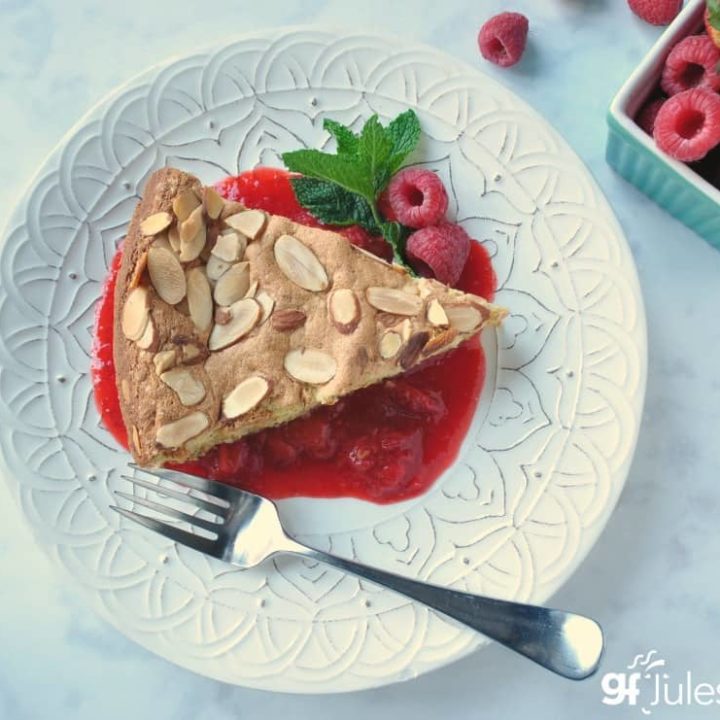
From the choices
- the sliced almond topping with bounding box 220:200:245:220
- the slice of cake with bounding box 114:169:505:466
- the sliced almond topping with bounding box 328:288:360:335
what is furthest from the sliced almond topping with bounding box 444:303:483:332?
the sliced almond topping with bounding box 220:200:245:220

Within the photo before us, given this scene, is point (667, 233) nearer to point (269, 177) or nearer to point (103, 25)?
point (269, 177)

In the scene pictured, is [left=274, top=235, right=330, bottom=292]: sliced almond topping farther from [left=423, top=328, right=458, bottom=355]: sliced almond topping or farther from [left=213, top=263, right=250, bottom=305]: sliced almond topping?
[left=423, top=328, right=458, bottom=355]: sliced almond topping

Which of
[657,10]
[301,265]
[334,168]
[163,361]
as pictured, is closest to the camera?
[163,361]

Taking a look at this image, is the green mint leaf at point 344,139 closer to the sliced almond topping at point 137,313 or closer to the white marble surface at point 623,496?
the white marble surface at point 623,496

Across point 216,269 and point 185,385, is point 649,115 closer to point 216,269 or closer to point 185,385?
point 216,269

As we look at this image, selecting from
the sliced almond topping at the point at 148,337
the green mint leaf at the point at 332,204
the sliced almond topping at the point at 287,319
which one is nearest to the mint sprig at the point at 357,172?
the green mint leaf at the point at 332,204

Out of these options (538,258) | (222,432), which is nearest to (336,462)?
(222,432)

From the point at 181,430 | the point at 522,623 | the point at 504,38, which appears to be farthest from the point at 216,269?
the point at 522,623
